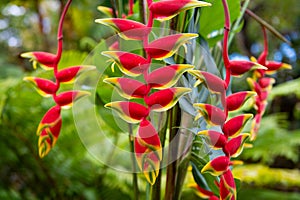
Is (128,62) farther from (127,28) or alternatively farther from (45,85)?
(45,85)

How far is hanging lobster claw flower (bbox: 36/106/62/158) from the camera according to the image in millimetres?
376

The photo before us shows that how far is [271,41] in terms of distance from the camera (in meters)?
2.58

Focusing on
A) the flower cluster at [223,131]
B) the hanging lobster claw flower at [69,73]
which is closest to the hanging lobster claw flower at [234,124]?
the flower cluster at [223,131]

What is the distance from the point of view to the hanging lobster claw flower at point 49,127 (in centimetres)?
38

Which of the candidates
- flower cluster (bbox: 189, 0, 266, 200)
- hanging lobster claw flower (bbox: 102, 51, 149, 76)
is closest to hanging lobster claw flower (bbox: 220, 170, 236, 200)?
flower cluster (bbox: 189, 0, 266, 200)

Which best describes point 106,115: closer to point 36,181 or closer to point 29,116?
point 29,116

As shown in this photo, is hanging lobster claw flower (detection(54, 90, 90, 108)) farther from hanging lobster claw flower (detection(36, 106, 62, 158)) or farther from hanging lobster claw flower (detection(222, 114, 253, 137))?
hanging lobster claw flower (detection(222, 114, 253, 137))

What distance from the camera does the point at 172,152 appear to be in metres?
0.40

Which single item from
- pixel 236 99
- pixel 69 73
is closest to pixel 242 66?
pixel 236 99

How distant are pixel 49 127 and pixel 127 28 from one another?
0.15 metres

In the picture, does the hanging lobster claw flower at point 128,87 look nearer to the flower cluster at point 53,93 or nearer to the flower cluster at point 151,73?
the flower cluster at point 151,73

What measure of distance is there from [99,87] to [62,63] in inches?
25.8

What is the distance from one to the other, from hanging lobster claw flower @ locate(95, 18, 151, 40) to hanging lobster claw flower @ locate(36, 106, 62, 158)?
0.43ft

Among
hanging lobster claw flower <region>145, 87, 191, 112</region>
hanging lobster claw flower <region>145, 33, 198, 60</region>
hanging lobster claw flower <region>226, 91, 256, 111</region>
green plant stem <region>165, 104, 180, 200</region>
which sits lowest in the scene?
green plant stem <region>165, 104, 180, 200</region>
